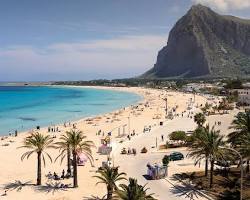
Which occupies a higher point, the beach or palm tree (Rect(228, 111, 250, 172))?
palm tree (Rect(228, 111, 250, 172))

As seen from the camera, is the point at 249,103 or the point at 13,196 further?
the point at 249,103

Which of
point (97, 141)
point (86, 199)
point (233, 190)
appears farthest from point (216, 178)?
point (97, 141)

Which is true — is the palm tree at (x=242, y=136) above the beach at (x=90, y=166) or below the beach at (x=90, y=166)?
above

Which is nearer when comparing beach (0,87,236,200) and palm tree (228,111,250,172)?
palm tree (228,111,250,172)

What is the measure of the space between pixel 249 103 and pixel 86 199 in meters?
87.2

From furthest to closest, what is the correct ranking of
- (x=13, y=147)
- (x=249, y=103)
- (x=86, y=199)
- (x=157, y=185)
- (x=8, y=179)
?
(x=249, y=103), (x=13, y=147), (x=8, y=179), (x=157, y=185), (x=86, y=199)

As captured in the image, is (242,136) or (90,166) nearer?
(242,136)

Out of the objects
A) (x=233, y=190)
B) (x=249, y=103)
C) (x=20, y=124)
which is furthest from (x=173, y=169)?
(x=249, y=103)

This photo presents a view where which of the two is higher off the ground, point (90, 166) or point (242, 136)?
point (242, 136)

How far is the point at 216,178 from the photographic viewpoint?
36656 mm

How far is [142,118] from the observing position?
3725 inches

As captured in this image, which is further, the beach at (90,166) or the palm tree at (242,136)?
the beach at (90,166)

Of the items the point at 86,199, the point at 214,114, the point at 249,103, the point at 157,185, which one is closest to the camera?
the point at 86,199

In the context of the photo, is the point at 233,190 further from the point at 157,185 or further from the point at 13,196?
the point at 13,196
